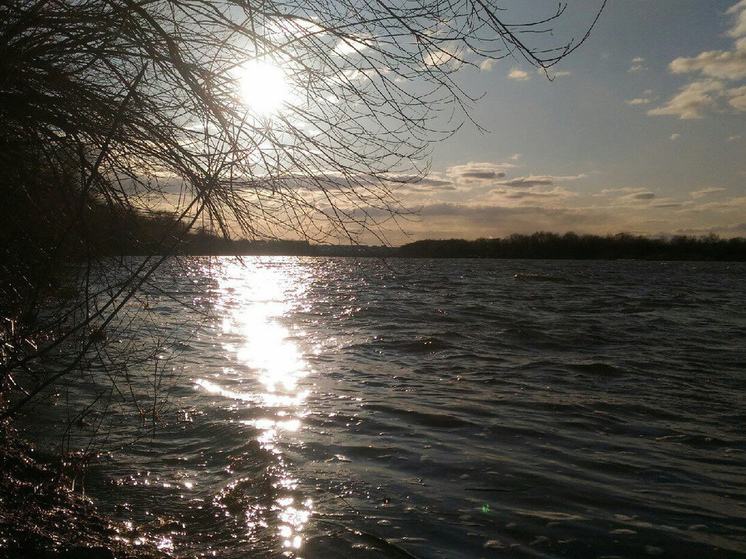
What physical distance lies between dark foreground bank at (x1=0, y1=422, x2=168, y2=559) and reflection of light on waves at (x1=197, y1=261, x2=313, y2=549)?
2.30ft

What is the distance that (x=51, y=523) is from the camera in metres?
2.84

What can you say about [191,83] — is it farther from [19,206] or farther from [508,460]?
[508,460]

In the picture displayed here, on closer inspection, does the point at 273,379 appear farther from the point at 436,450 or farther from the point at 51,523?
the point at 51,523

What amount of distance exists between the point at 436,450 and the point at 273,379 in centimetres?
293

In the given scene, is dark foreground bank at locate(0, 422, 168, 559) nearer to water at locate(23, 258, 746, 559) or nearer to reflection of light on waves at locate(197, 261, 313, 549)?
water at locate(23, 258, 746, 559)

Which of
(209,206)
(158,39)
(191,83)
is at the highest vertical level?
(158,39)

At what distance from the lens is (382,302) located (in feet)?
53.8

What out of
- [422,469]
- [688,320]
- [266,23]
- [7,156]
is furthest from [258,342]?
[688,320]

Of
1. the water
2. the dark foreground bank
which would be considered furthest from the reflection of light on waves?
the dark foreground bank

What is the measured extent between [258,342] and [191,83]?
7540 millimetres

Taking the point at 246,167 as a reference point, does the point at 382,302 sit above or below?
below

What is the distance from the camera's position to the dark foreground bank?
8.57 ft

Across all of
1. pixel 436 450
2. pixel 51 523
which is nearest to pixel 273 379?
pixel 436 450

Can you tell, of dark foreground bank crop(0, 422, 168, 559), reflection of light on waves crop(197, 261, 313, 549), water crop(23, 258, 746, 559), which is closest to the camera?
dark foreground bank crop(0, 422, 168, 559)
